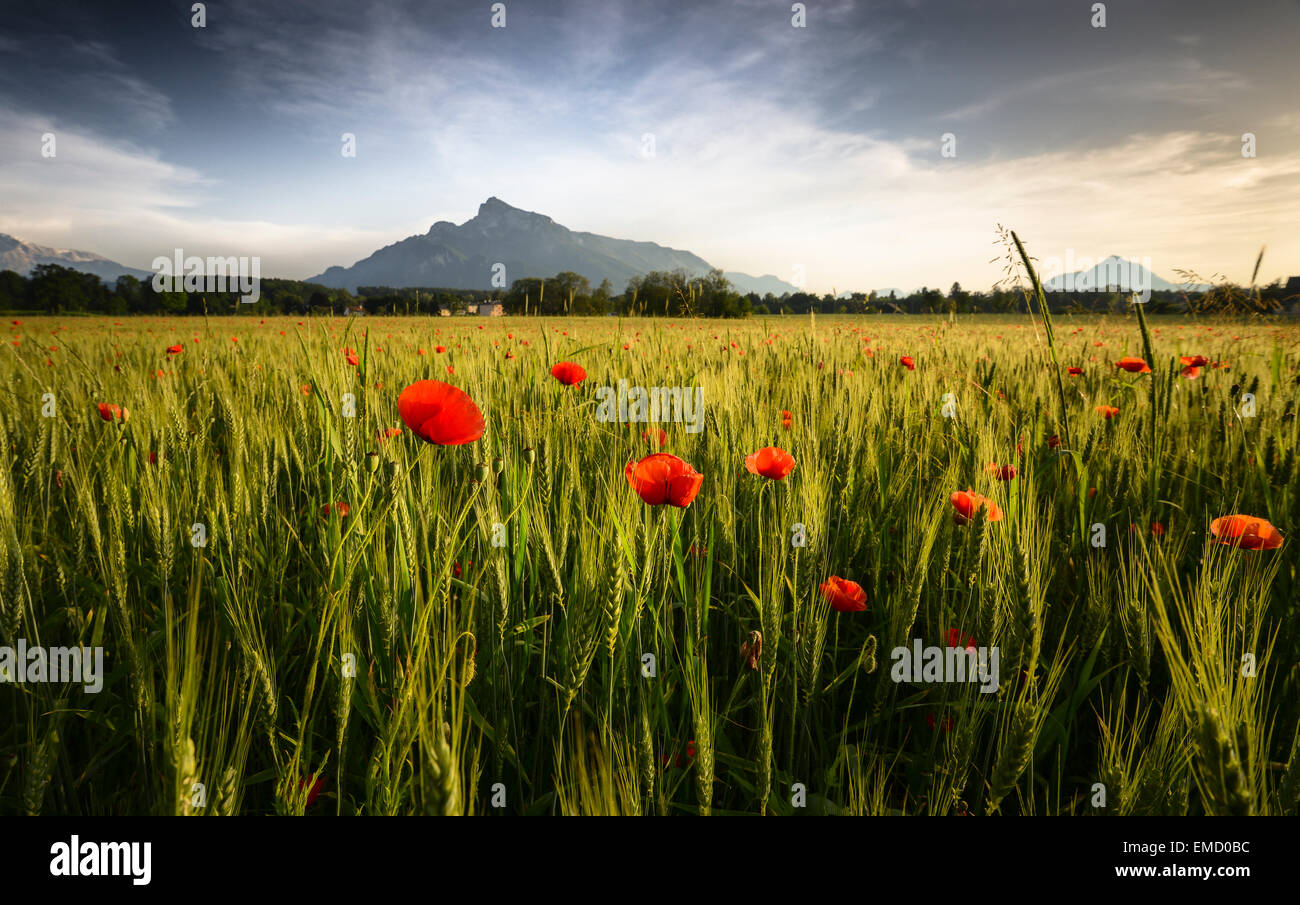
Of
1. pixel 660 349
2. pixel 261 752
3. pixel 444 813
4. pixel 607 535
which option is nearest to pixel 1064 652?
pixel 607 535

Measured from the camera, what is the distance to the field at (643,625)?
2.18ft

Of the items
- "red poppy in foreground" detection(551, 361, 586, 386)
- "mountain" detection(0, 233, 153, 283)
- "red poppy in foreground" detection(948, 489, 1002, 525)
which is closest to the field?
"red poppy in foreground" detection(948, 489, 1002, 525)

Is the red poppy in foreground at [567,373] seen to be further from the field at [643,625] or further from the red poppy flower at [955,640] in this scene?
the red poppy flower at [955,640]

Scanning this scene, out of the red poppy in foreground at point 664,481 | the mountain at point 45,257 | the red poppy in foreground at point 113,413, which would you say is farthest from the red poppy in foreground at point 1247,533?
the mountain at point 45,257

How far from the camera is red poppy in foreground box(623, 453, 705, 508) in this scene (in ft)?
3.06

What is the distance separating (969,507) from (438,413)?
3.47 ft

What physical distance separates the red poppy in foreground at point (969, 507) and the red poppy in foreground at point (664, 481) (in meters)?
0.54

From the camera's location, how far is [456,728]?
543mm

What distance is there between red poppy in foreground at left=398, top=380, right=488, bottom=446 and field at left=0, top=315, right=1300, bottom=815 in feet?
0.26

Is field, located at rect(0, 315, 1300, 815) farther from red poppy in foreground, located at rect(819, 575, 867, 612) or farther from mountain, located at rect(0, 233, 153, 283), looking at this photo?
mountain, located at rect(0, 233, 153, 283)

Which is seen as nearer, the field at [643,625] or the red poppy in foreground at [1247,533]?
the field at [643,625]

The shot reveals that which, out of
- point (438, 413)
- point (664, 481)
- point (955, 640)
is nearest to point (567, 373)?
point (438, 413)
